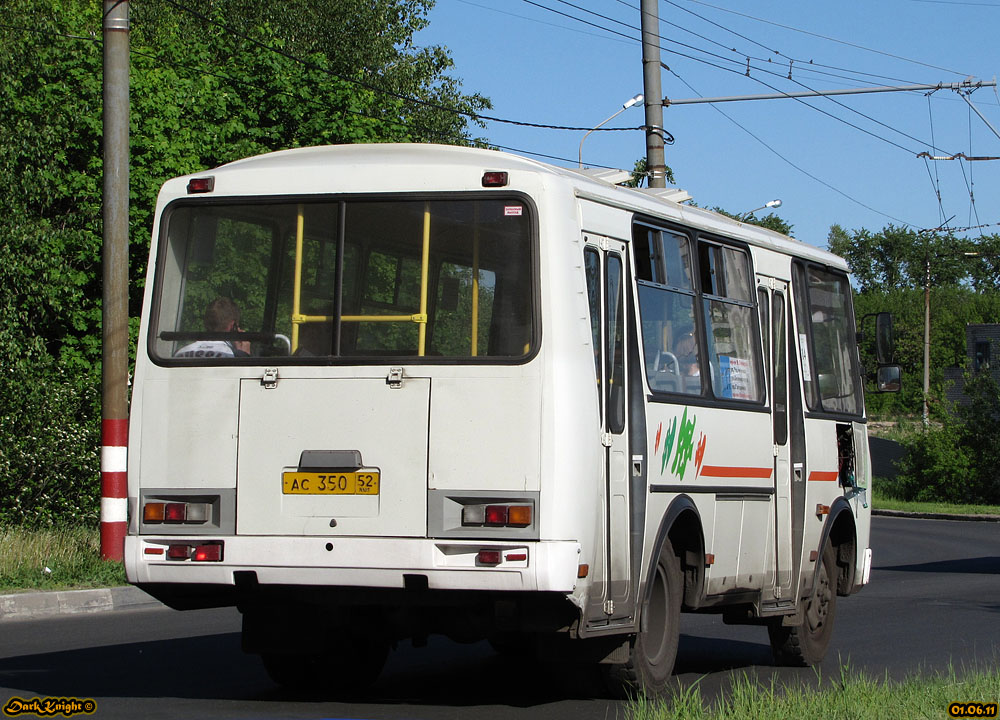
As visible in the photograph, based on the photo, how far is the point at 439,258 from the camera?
8.12 meters

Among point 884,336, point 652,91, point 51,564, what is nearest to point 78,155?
point 652,91

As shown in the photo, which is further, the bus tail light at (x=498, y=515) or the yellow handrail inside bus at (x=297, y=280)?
the yellow handrail inside bus at (x=297, y=280)

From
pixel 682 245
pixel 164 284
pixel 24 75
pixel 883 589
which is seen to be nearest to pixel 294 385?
pixel 164 284

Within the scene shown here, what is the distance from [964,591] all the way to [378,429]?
12347mm

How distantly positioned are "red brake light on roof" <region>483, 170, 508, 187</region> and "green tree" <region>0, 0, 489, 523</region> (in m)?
12.8

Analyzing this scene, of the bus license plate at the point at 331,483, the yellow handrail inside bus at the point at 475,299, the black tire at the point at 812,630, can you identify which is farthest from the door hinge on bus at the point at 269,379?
the black tire at the point at 812,630

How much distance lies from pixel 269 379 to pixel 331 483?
2.20ft

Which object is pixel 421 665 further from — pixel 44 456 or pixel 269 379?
pixel 44 456

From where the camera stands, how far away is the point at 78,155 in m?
25.0

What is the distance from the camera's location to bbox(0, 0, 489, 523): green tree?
2025cm

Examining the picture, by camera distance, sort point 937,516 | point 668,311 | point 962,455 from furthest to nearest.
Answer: point 962,455 < point 937,516 < point 668,311

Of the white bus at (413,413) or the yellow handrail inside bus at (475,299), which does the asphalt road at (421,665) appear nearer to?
the white bus at (413,413)

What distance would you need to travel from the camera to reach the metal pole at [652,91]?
20141mm

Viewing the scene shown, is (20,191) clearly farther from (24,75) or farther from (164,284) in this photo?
(164,284)
